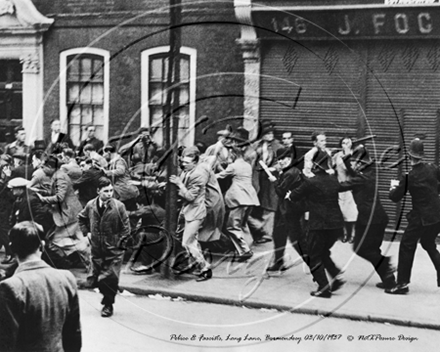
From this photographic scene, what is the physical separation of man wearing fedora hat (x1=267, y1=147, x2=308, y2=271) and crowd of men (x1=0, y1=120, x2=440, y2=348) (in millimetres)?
12

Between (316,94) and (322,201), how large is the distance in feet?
5.19

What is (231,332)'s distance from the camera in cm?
701

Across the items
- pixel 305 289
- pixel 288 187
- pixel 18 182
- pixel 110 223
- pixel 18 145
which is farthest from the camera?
pixel 18 145

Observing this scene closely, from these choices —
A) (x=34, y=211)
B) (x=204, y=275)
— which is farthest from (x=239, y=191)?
(x=34, y=211)

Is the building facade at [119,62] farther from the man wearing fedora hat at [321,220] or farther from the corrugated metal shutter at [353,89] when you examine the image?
the man wearing fedora hat at [321,220]

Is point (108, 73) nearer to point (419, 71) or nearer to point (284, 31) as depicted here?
point (284, 31)

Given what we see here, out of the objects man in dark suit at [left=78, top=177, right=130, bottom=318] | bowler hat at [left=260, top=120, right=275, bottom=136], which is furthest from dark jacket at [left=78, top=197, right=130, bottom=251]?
bowler hat at [left=260, top=120, right=275, bottom=136]

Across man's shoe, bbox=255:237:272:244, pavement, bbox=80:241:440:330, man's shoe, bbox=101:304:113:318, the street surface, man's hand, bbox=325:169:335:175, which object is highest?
man's hand, bbox=325:169:335:175

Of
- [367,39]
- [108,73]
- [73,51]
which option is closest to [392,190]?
[367,39]

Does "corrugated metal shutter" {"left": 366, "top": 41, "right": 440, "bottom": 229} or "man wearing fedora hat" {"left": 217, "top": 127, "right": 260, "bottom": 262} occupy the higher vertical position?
"corrugated metal shutter" {"left": 366, "top": 41, "right": 440, "bottom": 229}

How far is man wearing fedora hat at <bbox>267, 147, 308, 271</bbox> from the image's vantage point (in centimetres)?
802

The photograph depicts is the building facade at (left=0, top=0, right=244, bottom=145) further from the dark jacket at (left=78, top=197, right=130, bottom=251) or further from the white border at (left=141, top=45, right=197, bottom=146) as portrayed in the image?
the dark jacket at (left=78, top=197, right=130, bottom=251)

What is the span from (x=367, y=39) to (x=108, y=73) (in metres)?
3.09

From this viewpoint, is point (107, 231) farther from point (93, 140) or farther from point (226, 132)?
point (226, 132)
